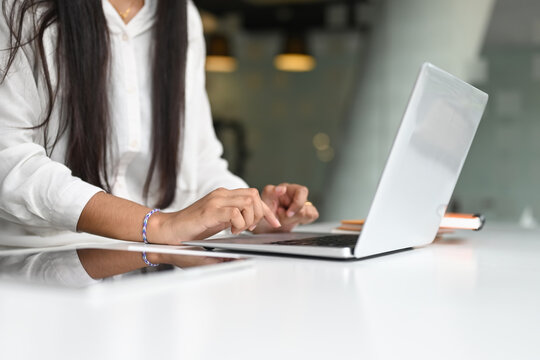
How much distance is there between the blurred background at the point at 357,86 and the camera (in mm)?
3895

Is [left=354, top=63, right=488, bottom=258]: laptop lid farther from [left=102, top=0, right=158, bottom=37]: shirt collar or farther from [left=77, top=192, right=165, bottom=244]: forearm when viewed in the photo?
[left=102, top=0, right=158, bottom=37]: shirt collar

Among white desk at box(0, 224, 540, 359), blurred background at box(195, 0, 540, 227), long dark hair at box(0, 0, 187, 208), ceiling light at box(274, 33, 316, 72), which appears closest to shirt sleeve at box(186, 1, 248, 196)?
long dark hair at box(0, 0, 187, 208)

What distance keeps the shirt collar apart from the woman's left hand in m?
0.52

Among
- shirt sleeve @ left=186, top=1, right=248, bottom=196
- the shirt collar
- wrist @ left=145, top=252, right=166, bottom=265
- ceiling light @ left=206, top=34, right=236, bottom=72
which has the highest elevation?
the shirt collar

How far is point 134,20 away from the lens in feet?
4.72

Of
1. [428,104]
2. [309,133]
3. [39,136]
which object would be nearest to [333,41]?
[309,133]

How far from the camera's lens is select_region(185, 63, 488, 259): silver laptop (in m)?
0.74

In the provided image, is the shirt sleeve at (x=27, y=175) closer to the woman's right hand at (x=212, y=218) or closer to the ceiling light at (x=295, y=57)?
the woman's right hand at (x=212, y=218)

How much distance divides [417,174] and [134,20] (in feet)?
2.90

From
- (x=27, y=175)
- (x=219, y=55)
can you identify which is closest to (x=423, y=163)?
(x=27, y=175)

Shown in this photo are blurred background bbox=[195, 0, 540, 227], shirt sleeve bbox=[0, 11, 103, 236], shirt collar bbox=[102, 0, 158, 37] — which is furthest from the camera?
blurred background bbox=[195, 0, 540, 227]

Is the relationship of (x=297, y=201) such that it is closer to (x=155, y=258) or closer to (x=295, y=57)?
(x=155, y=258)

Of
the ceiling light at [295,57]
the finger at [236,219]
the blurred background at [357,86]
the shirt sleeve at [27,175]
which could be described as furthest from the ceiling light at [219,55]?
the finger at [236,219]

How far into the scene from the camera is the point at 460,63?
3971mm
